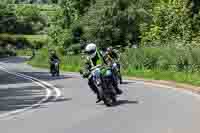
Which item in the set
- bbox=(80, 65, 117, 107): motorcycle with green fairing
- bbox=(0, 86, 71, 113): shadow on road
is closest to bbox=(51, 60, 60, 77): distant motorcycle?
bbox=(0, 86, 71, 113): shadow on road

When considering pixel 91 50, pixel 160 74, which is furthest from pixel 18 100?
pixel 160 74

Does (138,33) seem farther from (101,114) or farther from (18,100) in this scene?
(101,114)

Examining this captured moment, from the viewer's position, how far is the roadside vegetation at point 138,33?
118 feet

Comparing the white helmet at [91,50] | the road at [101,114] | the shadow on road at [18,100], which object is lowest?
the shadow on road at [18,100]

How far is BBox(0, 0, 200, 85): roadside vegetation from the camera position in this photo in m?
35.8

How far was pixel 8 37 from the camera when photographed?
13512 cm

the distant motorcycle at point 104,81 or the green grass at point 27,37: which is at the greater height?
the distant motorcycle at point 104,81

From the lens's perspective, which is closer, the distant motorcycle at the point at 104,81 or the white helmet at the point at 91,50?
the distant motorcycle at the point at 104,81

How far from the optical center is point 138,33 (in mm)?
55625

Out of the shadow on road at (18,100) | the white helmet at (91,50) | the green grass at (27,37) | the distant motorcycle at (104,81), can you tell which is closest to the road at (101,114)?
the shadow on road at (18,100)

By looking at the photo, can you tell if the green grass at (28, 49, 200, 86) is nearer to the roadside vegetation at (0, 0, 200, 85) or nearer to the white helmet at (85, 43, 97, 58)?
the roadside vegetation at (0, 0, 200, 85)

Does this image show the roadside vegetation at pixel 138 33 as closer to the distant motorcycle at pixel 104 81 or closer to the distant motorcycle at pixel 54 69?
the distant motorcycle at pixel 54 69

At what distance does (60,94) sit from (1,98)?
215 cm

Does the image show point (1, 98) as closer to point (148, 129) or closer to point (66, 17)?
point (148, 129)
